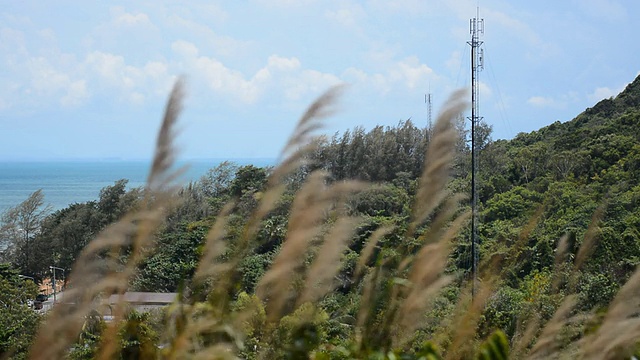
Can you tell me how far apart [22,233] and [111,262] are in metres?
29.1

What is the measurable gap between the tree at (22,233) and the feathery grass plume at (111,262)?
2744 cm

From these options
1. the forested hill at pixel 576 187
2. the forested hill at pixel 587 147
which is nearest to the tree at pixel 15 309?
the forested hill at pixel 576 187

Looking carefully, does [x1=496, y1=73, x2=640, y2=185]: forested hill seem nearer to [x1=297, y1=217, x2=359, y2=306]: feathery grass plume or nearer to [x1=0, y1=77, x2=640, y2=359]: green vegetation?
[x1=0, y1=77, x2=640, y2=359]: green vegetation

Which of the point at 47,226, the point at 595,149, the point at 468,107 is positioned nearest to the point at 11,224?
the point at 47,226

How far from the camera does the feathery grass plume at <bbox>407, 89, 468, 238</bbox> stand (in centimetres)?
125

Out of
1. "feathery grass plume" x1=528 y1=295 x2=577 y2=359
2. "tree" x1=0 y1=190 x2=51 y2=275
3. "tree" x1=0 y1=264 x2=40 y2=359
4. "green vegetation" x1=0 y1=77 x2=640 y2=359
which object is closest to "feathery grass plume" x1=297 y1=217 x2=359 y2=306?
"green vegetation" x1=0 y1=77 x2=640 y2=359

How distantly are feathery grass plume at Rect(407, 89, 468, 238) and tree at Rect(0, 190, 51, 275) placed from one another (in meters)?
27.4

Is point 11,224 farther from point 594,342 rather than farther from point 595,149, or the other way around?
point 594,342

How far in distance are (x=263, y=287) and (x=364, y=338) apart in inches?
9.5

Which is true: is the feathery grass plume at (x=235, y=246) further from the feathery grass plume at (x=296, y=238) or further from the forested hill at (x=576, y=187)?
the forested hill at (x=576, y=187)

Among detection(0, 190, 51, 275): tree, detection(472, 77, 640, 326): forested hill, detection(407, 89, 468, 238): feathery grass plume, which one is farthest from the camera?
detection(0, 190, 51, 275): tree

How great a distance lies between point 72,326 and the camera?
0.84 metres

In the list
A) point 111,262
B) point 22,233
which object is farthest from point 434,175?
point 22,233

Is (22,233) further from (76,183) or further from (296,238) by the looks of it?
(76,183)
